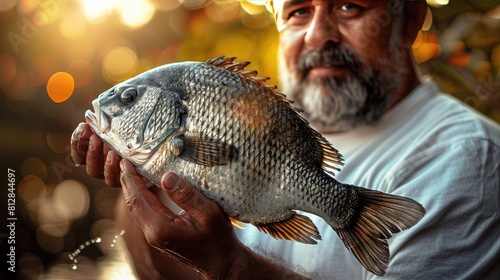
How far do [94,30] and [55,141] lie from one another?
153 millimetres

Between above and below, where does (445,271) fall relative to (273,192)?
below

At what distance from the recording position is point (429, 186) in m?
0.78

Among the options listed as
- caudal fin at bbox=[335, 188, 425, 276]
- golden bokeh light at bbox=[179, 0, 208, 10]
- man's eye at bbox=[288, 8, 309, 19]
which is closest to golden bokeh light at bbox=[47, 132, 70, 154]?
golden bokeh light at bbox=[179, 0, 208, 10]

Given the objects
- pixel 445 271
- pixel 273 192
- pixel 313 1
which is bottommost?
pixel 445 271

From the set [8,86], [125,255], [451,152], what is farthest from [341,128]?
[8,86]

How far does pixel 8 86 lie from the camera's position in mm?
838

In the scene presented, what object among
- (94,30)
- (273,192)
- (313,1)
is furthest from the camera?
(94,30)

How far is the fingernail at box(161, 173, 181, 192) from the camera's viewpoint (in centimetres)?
45

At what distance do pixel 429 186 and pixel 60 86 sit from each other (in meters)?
0.48

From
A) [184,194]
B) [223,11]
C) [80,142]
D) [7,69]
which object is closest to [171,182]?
[184,194]

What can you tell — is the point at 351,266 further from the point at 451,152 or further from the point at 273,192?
the point at 273,192

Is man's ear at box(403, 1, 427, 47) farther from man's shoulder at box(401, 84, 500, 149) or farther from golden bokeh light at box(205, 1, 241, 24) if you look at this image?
golden bokeh light at box(205, 1, 241, 24)

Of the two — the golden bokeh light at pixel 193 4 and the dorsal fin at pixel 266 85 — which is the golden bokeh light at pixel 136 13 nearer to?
the golden bokeh light at pixel 193 4

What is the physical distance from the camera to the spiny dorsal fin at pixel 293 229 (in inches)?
18.6
